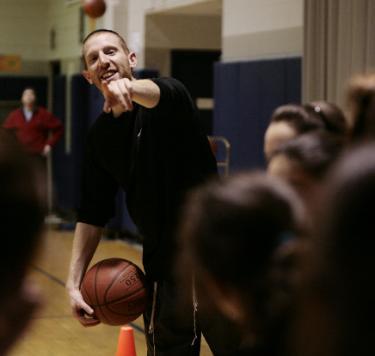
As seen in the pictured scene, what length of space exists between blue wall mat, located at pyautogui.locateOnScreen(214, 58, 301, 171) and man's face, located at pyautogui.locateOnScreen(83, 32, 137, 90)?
161 inches

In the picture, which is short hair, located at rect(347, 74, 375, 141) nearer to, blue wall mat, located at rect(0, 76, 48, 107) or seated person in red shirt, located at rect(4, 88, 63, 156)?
seated person in red shirt, located at rect(4, 88, 63, 156)

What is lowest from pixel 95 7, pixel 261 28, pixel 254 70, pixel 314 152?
pixel 314 152

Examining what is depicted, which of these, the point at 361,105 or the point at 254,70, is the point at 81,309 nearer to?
the point at 361,105

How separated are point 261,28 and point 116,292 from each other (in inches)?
201

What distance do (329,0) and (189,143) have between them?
11.2 feet

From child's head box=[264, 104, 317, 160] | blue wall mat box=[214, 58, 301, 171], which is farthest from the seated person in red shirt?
child's head box=[264, 104, 317, 160]

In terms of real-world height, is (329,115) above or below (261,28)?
below

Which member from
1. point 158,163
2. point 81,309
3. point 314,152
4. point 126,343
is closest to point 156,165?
point 158,163

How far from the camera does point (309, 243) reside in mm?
1026

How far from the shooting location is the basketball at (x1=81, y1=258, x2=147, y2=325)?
411cm

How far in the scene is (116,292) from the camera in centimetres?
413

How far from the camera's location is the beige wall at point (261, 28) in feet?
27.0

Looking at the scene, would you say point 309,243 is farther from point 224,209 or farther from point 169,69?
point 169,69

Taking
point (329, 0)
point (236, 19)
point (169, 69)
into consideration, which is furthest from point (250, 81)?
point (169, 69)
